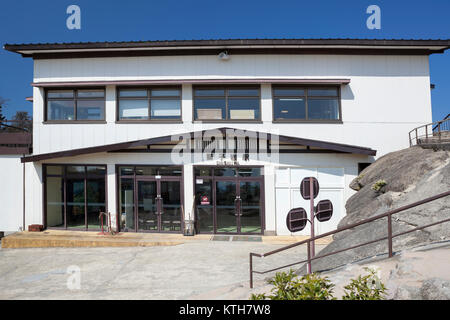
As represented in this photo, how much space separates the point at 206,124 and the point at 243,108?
1.83 meters

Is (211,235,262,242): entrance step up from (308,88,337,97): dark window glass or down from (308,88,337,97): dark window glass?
down

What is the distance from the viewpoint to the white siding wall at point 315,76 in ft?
41.5

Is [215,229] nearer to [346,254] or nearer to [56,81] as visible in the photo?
[346,254]

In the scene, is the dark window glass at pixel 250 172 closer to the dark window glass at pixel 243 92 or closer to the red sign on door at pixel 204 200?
the red sign on door at pixel 204 200

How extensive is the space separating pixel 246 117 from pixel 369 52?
20.6 feet

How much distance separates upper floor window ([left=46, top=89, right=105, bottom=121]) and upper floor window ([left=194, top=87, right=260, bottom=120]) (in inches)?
178

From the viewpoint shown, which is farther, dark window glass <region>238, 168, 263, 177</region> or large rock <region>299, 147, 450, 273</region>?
dark window glass <region>238, 168, 263, 177</region>

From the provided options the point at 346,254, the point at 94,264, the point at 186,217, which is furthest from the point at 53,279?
the point at 346,254

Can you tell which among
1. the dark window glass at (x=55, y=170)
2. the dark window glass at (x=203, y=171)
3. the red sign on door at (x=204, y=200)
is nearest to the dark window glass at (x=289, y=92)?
the dark window glass at (x=203, y=171)

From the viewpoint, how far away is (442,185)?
8.02 m

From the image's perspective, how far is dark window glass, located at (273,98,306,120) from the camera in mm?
12773

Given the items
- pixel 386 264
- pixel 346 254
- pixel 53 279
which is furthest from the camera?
pixel 53 279

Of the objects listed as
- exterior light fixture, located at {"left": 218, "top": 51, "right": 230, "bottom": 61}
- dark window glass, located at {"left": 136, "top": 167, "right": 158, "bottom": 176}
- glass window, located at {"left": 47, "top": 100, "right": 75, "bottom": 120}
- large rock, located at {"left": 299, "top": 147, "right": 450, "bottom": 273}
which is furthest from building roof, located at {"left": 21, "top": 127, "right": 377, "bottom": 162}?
exterior light fixture, located at {"left": 218, "top": 51, "right": 230, "bottom": 61}

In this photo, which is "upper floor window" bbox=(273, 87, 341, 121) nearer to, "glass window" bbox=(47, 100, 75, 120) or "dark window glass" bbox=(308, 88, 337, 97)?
"dark window glass" bbox=(308, 88, 337, 97)
